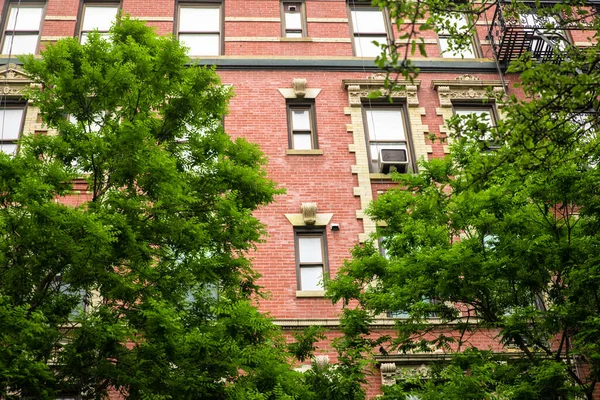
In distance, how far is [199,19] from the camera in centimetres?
2023

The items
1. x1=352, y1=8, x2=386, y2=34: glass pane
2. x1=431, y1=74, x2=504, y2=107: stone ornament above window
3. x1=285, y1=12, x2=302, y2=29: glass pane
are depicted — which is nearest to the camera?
x1=431, y1=74, x2=504, y2=107: stone ornament above window

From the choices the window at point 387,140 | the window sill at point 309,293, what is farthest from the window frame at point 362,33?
the window sill at point 309,293

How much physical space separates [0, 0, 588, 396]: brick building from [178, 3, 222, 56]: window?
0.12 ft

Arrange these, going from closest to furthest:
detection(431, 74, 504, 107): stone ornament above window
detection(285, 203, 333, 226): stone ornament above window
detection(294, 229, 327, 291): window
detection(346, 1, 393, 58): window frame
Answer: detection(294, 229, 327, 291): window
detection(285, 203, 333, 226): stone ornament above window
detection(431, 74, 504, 107): stone ornament above window
detection(346, 1, 393, 58): window frame

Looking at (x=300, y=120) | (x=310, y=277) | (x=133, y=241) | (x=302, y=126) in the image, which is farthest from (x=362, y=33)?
(x=133, y=241)

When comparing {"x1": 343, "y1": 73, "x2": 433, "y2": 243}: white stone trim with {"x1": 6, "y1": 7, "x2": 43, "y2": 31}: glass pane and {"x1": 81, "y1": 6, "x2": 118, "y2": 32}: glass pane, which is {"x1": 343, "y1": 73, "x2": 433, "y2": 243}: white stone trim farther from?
{"x1": 6, "y1": 7, "x2": 43, "y2": 31}: glass pane

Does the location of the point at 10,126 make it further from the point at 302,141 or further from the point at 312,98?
the point at 312,98

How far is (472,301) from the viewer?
35.8ft

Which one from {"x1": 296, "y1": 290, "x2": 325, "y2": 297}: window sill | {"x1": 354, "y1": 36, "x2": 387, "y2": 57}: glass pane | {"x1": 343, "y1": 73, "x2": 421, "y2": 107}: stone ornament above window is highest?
{"x1": 354, "y1": 36, "x2": 387, "y2": 57}: glass pane

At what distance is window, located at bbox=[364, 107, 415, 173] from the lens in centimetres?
1723

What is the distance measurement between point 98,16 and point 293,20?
591 cm

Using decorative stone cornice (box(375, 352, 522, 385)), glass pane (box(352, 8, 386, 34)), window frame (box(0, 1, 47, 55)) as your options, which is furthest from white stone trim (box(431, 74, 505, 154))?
window frame (box(0, 1, 47, 55))

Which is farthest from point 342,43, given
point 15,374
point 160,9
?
point 15,374

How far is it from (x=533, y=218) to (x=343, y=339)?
3.79 metres
